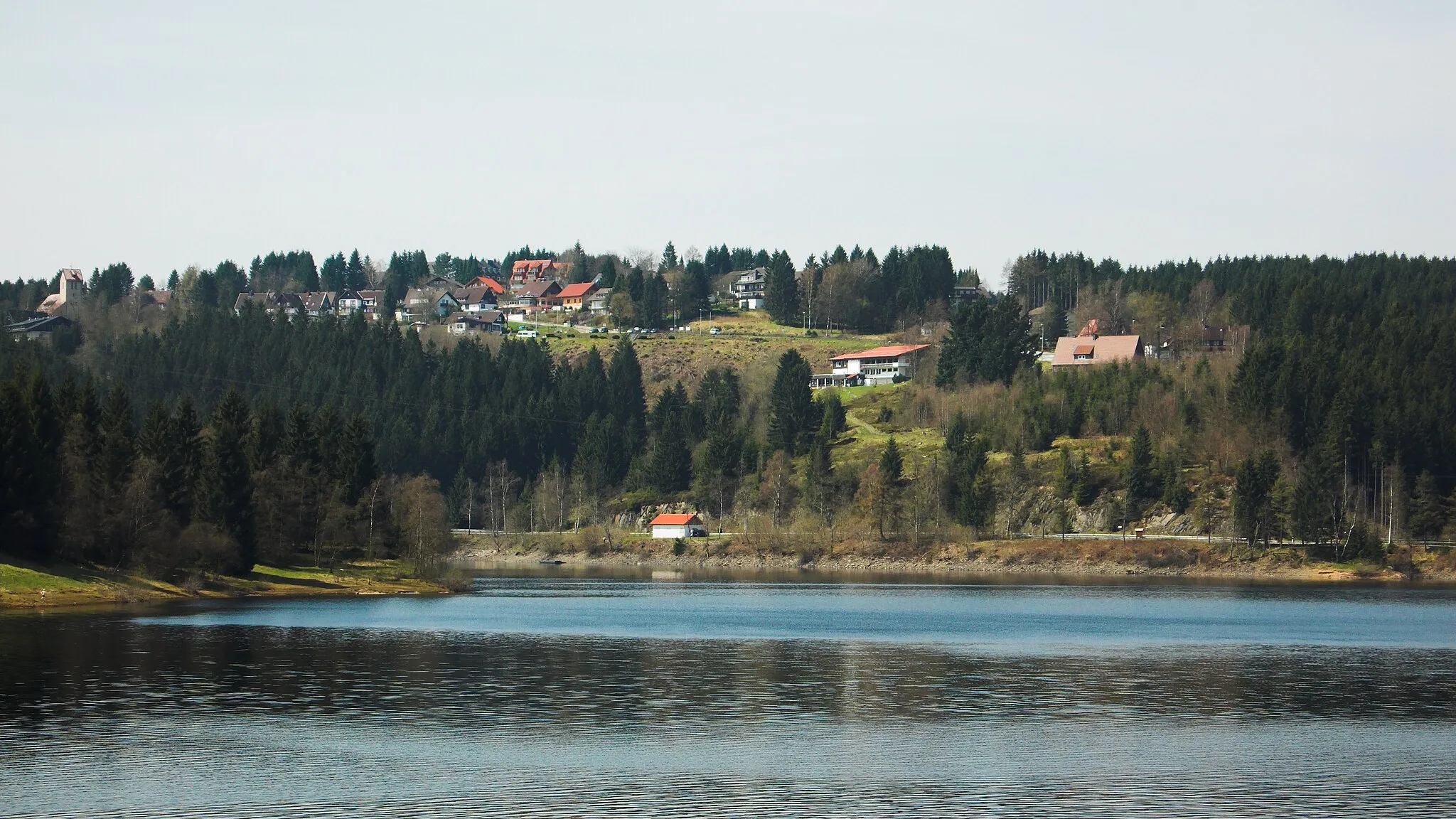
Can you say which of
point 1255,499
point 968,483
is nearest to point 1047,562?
point 968,483

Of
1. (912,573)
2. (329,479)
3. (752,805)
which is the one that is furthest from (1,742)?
(912,573)

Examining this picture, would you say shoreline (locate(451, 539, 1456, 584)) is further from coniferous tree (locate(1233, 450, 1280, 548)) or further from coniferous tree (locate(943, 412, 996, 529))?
coniferous tree (locate(943, 412, 996, 529))

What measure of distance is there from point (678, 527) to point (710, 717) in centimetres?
14397

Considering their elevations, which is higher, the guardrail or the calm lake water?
the guardrail

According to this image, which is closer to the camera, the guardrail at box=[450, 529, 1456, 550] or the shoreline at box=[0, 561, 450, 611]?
the shoreline at box=[0, 561, 450, 611]

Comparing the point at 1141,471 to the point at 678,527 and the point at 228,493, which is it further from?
the point at 228,493

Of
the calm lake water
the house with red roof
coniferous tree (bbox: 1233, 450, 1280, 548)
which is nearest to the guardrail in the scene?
coniferous tree (bbox: 1233, 450, 1280, 548)

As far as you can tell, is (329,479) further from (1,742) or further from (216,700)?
(1,742)

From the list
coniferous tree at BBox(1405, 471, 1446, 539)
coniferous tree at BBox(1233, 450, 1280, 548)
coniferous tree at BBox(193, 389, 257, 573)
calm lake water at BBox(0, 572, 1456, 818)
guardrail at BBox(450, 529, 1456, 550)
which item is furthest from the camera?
coniferous tree at BBox(1405, 471, 1446, 539)

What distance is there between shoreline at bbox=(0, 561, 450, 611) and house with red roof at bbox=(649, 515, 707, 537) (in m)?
74.6

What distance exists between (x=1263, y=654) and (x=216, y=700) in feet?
162

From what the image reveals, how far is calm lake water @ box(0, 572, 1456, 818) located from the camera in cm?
3609

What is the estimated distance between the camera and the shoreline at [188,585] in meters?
83.6

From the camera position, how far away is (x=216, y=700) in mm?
50344
